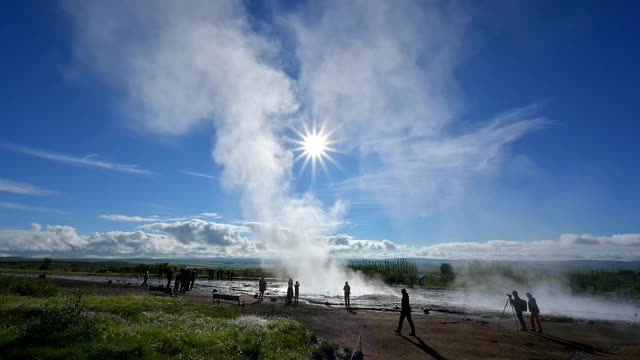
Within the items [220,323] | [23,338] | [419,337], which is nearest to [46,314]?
[23,338]

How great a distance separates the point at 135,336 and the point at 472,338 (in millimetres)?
16204

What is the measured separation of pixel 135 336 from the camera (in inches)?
467

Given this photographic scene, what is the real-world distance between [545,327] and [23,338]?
27.4 meters

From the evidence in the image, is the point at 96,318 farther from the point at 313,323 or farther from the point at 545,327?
the point at 545,327

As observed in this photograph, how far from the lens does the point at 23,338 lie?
10562 millimetres

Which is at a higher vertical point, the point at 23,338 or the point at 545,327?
the point at 23,338

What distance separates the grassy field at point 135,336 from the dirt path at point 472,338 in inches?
132

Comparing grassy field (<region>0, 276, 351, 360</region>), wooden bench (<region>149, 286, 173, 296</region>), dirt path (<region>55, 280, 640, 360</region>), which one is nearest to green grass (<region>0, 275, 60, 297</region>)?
grassy field (<region>0, 276, 351, 360</region>)

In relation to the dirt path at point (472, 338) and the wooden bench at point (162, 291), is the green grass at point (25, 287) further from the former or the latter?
the dirt path at point (472, 338)

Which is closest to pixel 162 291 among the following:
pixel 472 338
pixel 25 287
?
pixel 25 287

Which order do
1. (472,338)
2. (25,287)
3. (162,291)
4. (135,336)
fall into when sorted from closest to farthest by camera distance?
(135,336) < (472,338) < (25,287) < (162,291)

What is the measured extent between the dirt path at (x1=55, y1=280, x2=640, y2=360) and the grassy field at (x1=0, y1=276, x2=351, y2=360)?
3363 mm

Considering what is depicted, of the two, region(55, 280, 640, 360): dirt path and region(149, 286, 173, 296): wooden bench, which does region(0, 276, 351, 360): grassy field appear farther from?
region(149, 286, 173, 296): wooden bench

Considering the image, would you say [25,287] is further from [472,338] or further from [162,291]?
[472,338]
